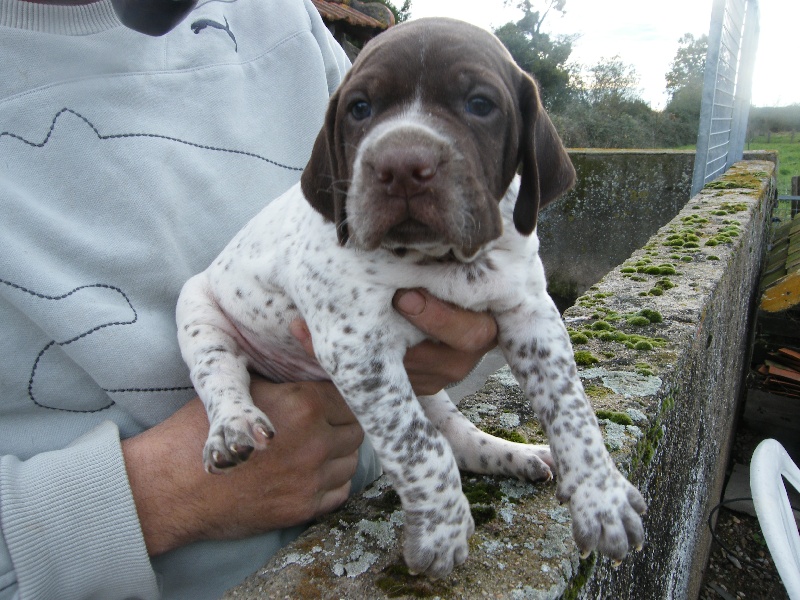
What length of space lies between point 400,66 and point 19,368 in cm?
132

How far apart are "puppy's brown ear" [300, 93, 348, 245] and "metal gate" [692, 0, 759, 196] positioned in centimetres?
617

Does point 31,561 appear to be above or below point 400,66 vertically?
below

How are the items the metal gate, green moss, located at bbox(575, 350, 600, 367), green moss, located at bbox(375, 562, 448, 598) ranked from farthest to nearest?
1. the metal gate
2. green moss, located at bbox(575, 350, 600, 367)
3. green moss, located at bbox(375, 562, 448, 598)

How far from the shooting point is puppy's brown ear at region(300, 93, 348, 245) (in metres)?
1.86

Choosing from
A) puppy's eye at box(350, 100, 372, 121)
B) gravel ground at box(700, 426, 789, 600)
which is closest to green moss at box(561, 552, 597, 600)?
puppy's eye at box(350, 100, 372, 121)

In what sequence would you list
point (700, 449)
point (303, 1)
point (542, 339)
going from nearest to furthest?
point (542, 339), point (303, 1), point (700, 449)

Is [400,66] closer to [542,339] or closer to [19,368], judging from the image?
[542,339]

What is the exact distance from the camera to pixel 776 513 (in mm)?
2154

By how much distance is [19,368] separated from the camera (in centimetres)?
170

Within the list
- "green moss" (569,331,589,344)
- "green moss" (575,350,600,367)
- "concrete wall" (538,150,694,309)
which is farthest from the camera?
"concrete wall" (538,150,694,309)

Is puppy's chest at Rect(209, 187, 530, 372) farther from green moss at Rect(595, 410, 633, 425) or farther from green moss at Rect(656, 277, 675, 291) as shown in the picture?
green moss at Rect(656, 277, 675, 291)

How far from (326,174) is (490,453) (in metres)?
0.98

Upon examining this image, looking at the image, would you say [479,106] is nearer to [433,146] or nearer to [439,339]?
[433,146]

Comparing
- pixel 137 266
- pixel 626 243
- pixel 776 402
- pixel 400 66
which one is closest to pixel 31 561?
pixel 137 266
